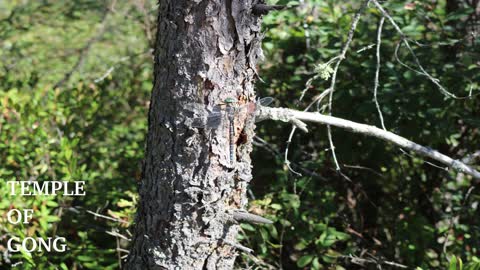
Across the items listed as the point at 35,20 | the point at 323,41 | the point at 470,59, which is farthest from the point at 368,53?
the point at 35,20

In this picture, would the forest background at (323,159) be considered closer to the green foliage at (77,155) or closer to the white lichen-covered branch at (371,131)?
the green foliage at (77,155)

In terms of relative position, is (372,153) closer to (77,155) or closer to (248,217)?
(248,217)

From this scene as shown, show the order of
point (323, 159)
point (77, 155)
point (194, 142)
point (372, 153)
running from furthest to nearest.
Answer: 1. point (77, 155)
2. point (323, 159)
3. point (372, 153)
4. point (194, 142)

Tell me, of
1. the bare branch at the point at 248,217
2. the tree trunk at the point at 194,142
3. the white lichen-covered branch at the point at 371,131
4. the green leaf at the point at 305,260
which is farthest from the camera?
the green leaf at the point at 305,260

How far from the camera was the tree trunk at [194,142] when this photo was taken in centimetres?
224

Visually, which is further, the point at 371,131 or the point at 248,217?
the point at 371,131

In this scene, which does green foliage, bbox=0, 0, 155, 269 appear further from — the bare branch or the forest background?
the bare branch

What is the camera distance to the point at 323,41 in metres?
3.52

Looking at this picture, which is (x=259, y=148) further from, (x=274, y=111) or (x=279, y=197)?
(x=274, y=111)

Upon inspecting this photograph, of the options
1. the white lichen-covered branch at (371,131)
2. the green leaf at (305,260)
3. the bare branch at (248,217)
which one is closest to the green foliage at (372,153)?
the green leaf at (305,260)

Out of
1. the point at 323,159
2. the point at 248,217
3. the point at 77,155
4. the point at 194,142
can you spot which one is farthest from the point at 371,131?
the point at 77,155

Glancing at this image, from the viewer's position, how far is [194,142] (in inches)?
91.5

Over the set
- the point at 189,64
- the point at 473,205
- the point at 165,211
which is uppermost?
the point at 189,64

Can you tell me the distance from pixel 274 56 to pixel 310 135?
0.63m
